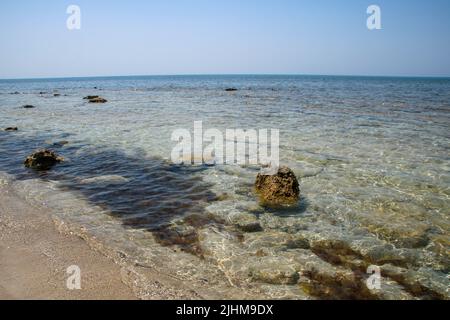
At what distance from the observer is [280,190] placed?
8570 mm

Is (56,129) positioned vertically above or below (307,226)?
above

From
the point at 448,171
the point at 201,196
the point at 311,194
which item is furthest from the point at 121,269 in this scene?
the point at 448,171

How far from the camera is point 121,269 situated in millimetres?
5668

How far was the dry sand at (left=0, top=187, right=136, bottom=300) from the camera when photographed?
4934 millimetres

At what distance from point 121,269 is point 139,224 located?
186cm

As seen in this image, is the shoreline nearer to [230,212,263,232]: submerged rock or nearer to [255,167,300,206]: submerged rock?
[230,212,263,232]: submerged rock

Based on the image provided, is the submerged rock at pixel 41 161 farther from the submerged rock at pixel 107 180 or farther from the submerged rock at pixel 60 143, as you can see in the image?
the submerged rock at pixel 60 143

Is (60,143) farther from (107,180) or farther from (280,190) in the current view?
(280,190)

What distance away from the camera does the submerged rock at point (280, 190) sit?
854cm

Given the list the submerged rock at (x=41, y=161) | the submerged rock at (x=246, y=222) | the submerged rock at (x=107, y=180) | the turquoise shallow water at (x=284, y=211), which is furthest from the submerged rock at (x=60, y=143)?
the submerged rock at (x=246, y=222)

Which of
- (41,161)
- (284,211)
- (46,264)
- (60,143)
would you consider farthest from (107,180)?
(60,143)

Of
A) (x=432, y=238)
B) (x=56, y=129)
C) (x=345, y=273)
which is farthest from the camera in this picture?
(x=56, y=129)

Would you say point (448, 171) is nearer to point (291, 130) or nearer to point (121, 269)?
point (291, 130)

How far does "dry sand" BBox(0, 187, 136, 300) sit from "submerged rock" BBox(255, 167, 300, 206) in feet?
14.0
